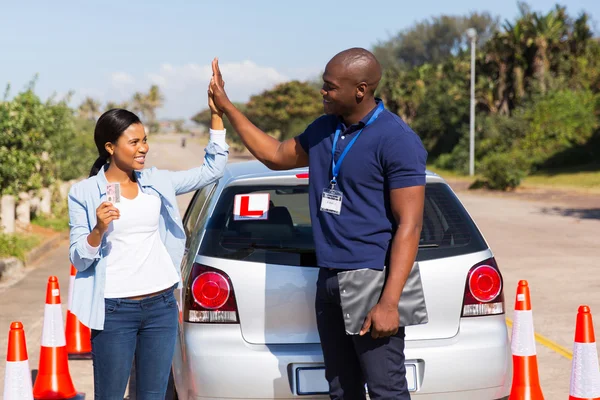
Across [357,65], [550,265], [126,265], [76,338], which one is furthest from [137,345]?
[550,265]

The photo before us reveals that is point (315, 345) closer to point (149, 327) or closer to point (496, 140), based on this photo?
point (149, 327)

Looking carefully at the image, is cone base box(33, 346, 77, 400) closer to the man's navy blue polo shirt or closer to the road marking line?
the man's navy blue polo shirt

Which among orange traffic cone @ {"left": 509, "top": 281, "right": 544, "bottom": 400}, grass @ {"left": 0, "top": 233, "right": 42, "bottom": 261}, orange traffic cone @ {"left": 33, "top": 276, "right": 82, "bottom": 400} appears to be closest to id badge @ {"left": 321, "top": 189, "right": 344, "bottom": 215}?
orange traffic cone @ {"left": 509, "top": 281, "right": 544, "bottom": 400}

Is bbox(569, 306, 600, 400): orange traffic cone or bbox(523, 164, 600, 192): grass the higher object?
bbox(523, 164, 600, 192): grass

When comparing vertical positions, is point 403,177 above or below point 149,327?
above

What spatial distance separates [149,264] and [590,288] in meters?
7.38

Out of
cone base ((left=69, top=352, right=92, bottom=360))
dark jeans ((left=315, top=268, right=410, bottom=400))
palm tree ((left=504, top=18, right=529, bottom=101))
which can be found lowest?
cone base ((left=69, top=352, right=92, bottom=360))

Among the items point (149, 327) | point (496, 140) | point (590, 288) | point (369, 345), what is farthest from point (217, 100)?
point (496, 140)

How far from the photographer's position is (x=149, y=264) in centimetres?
359

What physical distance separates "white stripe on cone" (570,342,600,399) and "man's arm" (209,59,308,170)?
1.82 meters

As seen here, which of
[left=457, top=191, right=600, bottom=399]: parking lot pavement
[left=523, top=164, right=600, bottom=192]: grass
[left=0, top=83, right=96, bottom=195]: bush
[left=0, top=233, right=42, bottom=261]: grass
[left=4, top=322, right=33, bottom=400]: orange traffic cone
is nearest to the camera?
[left=4, top=322, right=33, bottom=400]: orange traffic cone

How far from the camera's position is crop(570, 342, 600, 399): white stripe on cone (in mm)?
4395

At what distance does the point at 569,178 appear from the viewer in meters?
32.9

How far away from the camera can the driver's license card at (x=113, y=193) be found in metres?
3.41
